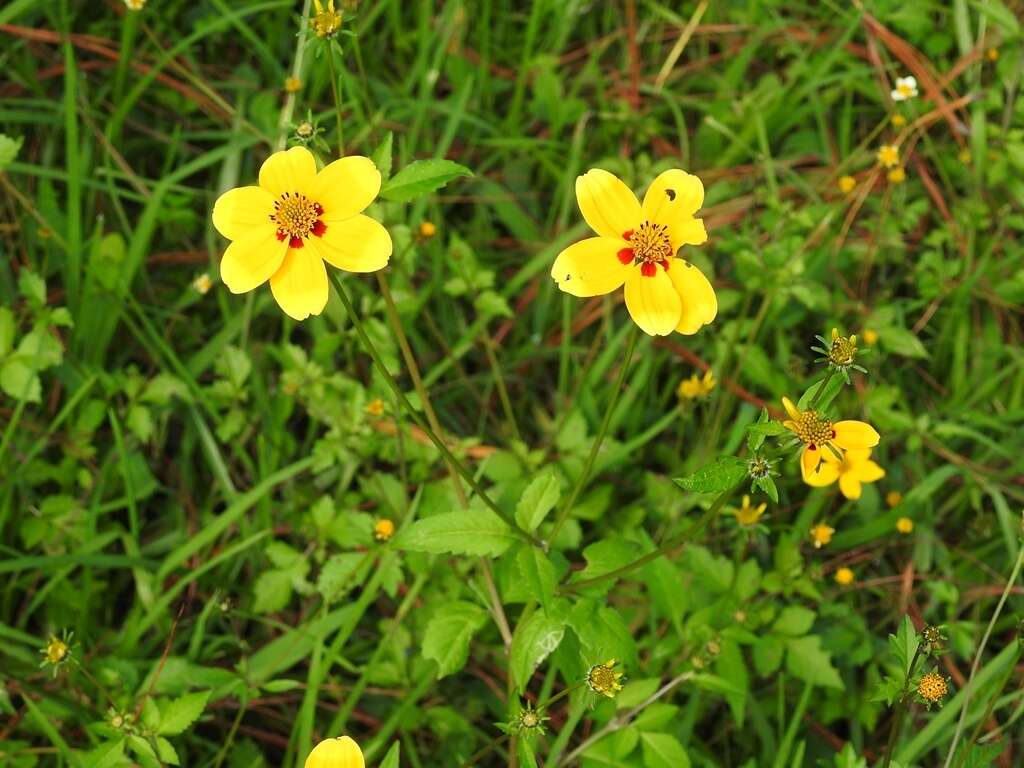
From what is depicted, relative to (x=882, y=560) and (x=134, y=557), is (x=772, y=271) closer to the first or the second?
(x=882, y=560)

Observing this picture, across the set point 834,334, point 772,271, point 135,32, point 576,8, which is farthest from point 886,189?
point 135,32

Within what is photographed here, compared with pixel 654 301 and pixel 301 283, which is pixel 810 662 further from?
pixel 301 283

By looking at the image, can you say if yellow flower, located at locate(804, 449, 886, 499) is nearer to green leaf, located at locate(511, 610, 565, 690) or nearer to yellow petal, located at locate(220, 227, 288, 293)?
green leaf, located at locate(511, 610, 565, 690)

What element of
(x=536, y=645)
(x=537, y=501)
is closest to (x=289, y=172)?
(x=537, y=501)

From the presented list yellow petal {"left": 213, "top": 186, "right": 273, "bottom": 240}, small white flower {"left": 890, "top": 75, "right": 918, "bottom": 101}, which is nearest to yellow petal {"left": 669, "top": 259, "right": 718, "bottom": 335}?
yellow petal {"left": 213, "top": 186, "right": 273, "bottom": 240}

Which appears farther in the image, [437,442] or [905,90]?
[905,90]

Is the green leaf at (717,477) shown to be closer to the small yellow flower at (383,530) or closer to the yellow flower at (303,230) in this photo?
the yellow flower at (303,230)
